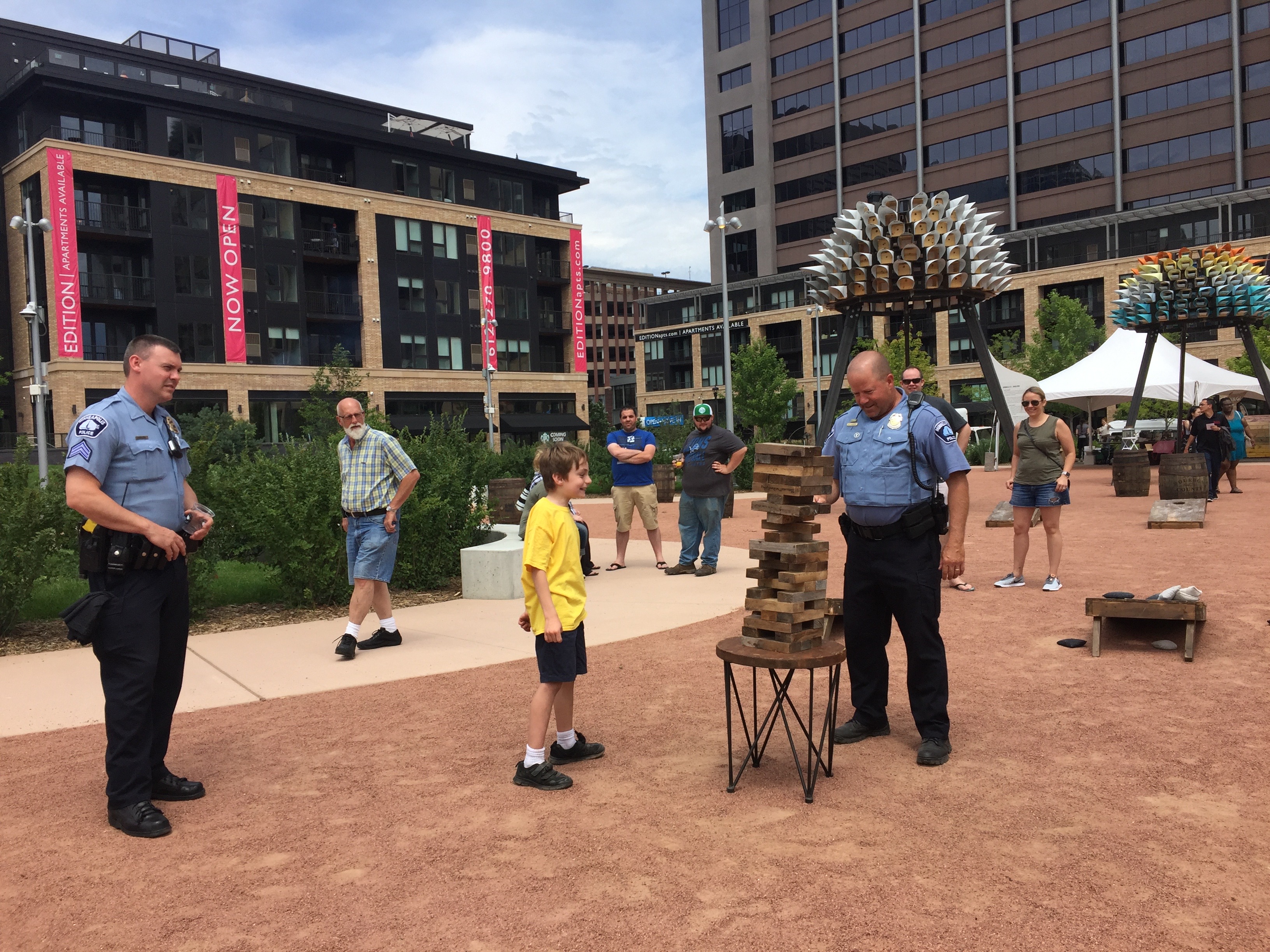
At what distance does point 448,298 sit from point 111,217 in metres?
17.8

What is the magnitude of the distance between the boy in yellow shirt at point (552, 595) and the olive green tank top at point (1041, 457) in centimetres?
597

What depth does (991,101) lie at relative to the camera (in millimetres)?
Answer: 66000

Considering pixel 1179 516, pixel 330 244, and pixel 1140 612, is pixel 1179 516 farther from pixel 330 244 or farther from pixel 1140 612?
pixel 330 244

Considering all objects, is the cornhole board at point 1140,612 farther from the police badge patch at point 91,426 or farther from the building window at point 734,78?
the building window at point 734,78

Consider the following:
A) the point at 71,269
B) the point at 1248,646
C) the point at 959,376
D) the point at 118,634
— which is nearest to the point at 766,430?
the point at 959,376

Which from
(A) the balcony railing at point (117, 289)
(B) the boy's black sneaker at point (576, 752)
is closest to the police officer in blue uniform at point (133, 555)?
(B) the boy's black sneaker at point (576, 752)

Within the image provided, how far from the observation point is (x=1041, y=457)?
927cm

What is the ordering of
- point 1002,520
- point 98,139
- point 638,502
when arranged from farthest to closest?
point 98,139 → point 1002,520 → point 638,502

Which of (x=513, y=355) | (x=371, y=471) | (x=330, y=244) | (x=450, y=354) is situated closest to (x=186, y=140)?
(x=330, y=244)

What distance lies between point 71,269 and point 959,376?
5316 cm

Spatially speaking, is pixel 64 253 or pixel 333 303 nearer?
pixel 64 253

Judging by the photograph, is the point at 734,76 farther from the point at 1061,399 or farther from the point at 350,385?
the point at 1061,399

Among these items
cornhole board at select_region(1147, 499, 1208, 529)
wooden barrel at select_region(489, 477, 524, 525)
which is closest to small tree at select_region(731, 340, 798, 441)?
wooden barrel at select_region(489, 477, 524, 525)

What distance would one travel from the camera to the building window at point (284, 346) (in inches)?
1996
